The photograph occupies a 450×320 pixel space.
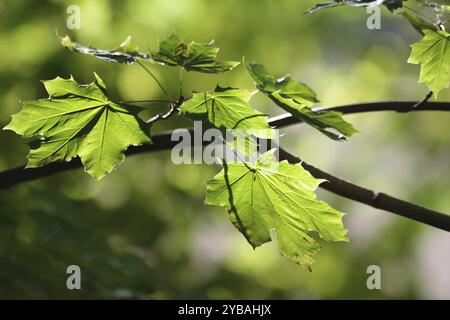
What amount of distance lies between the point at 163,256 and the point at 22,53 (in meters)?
0.80

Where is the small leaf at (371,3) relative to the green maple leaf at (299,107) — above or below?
above

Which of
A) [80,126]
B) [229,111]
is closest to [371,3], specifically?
[229,111]

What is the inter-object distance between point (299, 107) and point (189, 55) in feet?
0.53

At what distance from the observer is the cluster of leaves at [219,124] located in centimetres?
75

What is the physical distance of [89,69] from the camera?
204 centimetres

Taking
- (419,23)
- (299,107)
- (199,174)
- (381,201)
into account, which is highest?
(199,174)

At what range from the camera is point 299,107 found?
0.73 metres

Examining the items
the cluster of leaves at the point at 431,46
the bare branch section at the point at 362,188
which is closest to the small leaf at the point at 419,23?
the cluster of leaves at the point at 431,46

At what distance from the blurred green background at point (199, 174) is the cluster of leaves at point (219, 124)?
0.54 metres

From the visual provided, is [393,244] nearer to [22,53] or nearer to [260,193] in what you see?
[22,53]

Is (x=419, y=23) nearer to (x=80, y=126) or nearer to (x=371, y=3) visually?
(x=371, y=3)

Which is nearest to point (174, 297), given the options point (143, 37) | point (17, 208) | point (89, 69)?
point (17, 208)

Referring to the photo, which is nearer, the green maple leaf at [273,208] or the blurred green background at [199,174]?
the green maple leaf at [273,208]

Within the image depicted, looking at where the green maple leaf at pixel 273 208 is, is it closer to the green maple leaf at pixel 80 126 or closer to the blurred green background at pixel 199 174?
the green maple leaf at pixel 80 126
